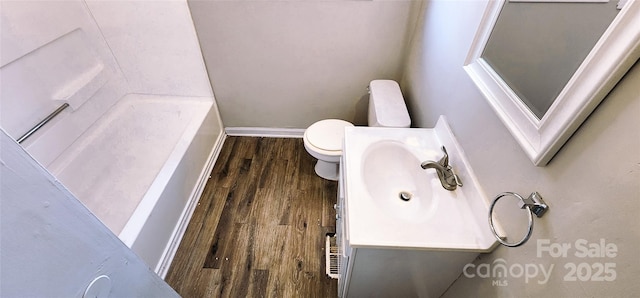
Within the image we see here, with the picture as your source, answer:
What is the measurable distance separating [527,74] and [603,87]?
0.26 m

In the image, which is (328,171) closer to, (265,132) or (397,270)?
(265,132)

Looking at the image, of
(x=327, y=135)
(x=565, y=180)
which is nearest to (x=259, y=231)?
(x=327, y=135)

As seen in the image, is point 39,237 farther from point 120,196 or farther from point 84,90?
point 84,90

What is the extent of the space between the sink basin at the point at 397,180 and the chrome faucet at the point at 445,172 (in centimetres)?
5

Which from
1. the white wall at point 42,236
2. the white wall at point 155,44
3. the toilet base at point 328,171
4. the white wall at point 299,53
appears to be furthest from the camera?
the toilet base at point 328,171

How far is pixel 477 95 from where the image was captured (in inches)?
35.2

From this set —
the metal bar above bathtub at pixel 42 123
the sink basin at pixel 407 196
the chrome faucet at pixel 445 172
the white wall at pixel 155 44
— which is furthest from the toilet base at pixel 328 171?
the metal bar above bathtub at pixel 42 123

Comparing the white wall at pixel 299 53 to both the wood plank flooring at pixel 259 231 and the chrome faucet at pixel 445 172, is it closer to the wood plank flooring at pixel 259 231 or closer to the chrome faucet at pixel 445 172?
the wood plank flooring at pixel 259 231

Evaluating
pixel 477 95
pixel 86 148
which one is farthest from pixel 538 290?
pixel 86 148

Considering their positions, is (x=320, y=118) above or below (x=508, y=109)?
below

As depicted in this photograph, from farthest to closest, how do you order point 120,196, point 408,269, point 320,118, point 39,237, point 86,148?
point 320,118
point 86,148
point 120,196
point 408,269
point 39,237

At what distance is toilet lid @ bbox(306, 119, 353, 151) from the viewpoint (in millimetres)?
1651

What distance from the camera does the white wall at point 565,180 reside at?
Answer: 445 mm

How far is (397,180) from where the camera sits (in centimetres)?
113
